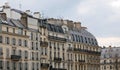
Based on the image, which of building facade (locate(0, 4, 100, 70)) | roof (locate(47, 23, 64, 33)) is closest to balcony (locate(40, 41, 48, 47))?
building facade (locate(0, 4, 100, 70))

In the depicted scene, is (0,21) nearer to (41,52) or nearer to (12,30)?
(12,30)

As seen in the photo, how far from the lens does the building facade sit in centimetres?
11488

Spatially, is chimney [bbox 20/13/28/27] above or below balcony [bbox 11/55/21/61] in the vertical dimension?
above

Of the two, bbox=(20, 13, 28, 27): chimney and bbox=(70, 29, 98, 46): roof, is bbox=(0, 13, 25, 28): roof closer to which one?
bbox=(20, 13, 28, 27): chimney

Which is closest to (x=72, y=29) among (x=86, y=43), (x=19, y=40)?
(x=86, y=43)

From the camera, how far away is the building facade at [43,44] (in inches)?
4523

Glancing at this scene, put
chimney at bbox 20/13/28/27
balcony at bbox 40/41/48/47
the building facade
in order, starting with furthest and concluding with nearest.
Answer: balcony at bbox 40/41/48/47 < chimney at bbox 20/13/28/27 < the building facade

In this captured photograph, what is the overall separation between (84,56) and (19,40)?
141ft

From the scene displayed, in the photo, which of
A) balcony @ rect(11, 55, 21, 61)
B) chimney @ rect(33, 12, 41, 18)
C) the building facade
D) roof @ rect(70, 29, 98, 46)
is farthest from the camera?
roof @ rect(70, 29, 98, 46)

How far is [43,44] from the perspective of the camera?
131000 millimetres

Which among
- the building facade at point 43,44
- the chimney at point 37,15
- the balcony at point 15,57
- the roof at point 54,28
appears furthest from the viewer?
the chimney at point 37,15

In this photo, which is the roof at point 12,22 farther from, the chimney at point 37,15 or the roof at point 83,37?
the roof at point 83,37

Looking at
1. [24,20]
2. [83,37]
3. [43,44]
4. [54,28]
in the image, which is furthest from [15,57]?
[83,37]

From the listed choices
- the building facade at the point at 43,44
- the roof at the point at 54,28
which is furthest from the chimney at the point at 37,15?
the roof at the point at 54,28
